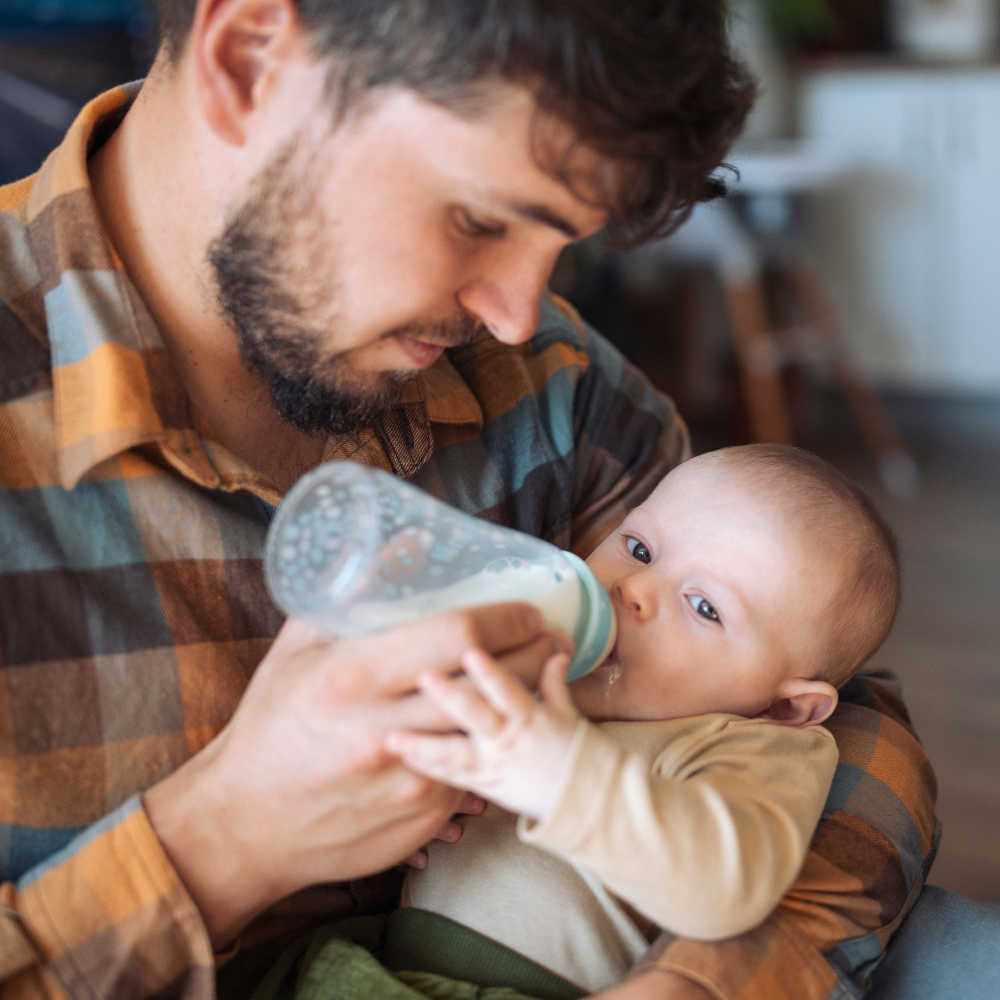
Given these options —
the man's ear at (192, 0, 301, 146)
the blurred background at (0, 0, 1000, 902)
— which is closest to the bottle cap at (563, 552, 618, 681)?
the man's ear at (192, 0, 301, 146)

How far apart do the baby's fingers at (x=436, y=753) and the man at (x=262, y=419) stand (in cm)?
2

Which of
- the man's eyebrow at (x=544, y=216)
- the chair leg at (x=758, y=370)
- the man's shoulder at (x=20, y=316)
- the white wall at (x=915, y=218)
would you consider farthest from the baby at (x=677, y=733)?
the white wall at (x=915, y=218)

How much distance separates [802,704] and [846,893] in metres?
0.22

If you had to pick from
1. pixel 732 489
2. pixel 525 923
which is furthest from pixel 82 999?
pixel 732 489

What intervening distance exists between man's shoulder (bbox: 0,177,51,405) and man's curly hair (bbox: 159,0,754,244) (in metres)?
0.34

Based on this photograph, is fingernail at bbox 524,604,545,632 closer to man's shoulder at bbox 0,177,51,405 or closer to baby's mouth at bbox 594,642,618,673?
baby's mouth at bbox 594,642,618,673

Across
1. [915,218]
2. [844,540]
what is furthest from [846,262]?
[844,540]

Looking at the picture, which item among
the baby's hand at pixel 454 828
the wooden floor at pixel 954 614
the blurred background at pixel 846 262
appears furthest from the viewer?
the blurred background at pixel 846 262

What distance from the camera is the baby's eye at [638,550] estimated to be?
1.23 m

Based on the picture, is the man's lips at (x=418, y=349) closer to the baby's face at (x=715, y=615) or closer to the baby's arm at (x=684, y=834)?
the baby's face at (x=715, y=615)

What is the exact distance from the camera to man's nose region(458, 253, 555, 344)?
104 centimetres

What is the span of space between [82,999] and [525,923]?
1.26 ft

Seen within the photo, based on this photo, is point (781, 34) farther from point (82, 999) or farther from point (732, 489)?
point (82, 999)

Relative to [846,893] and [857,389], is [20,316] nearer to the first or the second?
[846,893]
